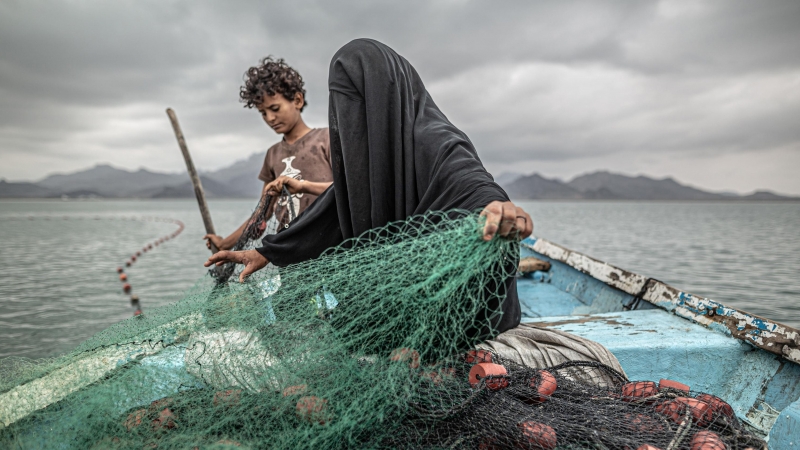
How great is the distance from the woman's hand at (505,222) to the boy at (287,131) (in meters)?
1.97

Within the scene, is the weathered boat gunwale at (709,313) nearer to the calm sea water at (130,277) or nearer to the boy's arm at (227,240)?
the boy's arm at (227,240)

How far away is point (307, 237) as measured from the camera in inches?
104

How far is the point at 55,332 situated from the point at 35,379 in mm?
6725

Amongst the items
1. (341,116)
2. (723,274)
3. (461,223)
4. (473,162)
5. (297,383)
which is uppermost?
(341,116)

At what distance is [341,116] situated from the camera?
2.46 m

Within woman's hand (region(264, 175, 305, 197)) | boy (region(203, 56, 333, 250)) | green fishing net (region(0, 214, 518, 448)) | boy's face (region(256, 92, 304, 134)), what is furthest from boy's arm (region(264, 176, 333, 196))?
green fishing net (region(0, 214, 518, 448))

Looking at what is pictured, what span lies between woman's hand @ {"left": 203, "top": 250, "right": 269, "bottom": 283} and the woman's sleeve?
4 cm

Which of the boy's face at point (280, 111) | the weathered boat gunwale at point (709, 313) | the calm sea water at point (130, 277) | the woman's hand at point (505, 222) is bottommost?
the calm sea water at point (130, 277)

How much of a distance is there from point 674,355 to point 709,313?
0.68 metres

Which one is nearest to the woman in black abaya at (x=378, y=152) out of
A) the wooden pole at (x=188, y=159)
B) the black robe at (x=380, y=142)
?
the black robe at (x=380, y=142)

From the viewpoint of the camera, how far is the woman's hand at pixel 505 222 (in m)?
1.58

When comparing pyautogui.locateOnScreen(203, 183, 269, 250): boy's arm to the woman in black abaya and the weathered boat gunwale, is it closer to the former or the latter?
the woman in black abaya

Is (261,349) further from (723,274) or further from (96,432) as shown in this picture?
(723,274)

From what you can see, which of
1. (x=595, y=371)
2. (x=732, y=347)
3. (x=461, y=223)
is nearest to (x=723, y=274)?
(x=732, y=347)
